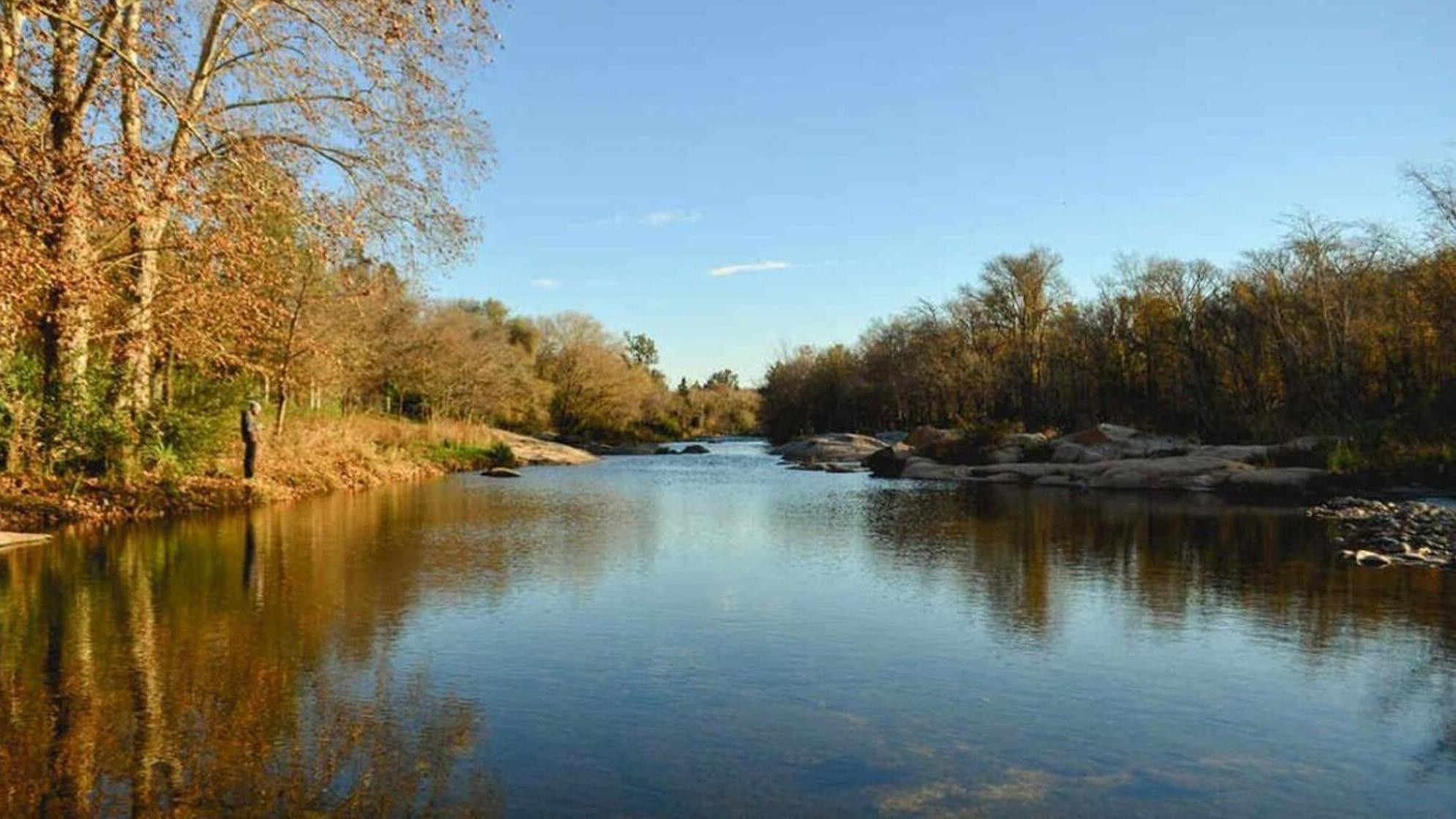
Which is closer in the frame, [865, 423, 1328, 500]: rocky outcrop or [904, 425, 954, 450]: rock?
[865, 423, 1328, 500]: rocky outcrop

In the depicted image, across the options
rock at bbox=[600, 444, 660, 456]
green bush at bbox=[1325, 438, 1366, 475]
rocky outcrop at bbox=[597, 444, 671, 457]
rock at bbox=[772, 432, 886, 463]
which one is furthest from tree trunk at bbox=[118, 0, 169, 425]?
rock at bbox=[600, 444, 660, 456]

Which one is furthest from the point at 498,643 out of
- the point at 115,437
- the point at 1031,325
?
the point at 1031,325

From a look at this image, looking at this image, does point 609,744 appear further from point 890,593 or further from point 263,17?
point 263,17

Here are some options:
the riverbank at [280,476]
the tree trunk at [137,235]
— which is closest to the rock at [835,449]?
the riverbank at [280,476]

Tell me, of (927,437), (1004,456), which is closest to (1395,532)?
(1004,456)

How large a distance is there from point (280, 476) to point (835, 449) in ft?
107

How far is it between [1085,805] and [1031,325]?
57623mm

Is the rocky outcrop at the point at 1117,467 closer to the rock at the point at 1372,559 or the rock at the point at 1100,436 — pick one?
the rock at the point at 1100,436

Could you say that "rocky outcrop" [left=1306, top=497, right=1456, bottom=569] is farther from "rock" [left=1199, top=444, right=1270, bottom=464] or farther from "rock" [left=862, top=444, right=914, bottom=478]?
"rock" [left=862, top=444, right=914, bottom=478]

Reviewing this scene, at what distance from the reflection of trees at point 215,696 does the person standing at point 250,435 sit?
826 cm

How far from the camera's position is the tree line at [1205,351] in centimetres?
3391

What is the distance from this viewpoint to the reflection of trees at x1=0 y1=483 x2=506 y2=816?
16.5 ft

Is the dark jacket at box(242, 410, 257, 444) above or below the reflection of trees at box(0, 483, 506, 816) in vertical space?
above

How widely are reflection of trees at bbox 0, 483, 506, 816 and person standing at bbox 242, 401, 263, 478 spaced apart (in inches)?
325
